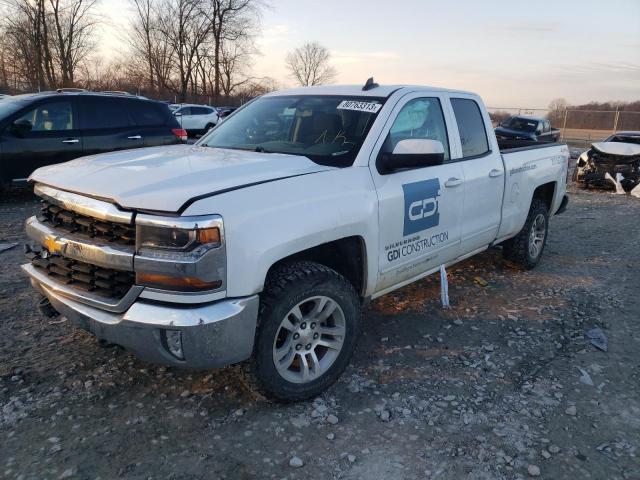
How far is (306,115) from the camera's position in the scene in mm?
3668

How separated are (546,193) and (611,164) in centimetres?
813

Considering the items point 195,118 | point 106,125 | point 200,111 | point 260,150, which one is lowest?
point 260,150

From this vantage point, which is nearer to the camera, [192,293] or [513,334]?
[192,293]

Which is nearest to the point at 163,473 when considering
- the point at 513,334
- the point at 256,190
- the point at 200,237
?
the point at 200,237

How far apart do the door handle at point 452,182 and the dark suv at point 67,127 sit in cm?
623

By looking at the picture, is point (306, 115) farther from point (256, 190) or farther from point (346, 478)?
point (346, 478)

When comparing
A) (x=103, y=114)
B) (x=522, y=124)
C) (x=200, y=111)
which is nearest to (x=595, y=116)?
(x=522, y=124)

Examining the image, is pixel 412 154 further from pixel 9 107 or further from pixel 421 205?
pixel 9 107

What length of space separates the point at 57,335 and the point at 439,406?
2.74 metres

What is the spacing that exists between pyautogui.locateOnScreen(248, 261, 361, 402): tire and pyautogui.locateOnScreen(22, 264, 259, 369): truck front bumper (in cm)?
16

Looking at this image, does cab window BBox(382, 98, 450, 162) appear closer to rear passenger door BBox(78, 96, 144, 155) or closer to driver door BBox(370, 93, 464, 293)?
driver door BBox(370, 93, 464, 293)

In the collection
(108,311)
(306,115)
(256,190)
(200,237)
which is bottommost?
(108,311)

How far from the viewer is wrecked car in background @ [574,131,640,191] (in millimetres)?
12008

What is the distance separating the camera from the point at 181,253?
2.29 m
